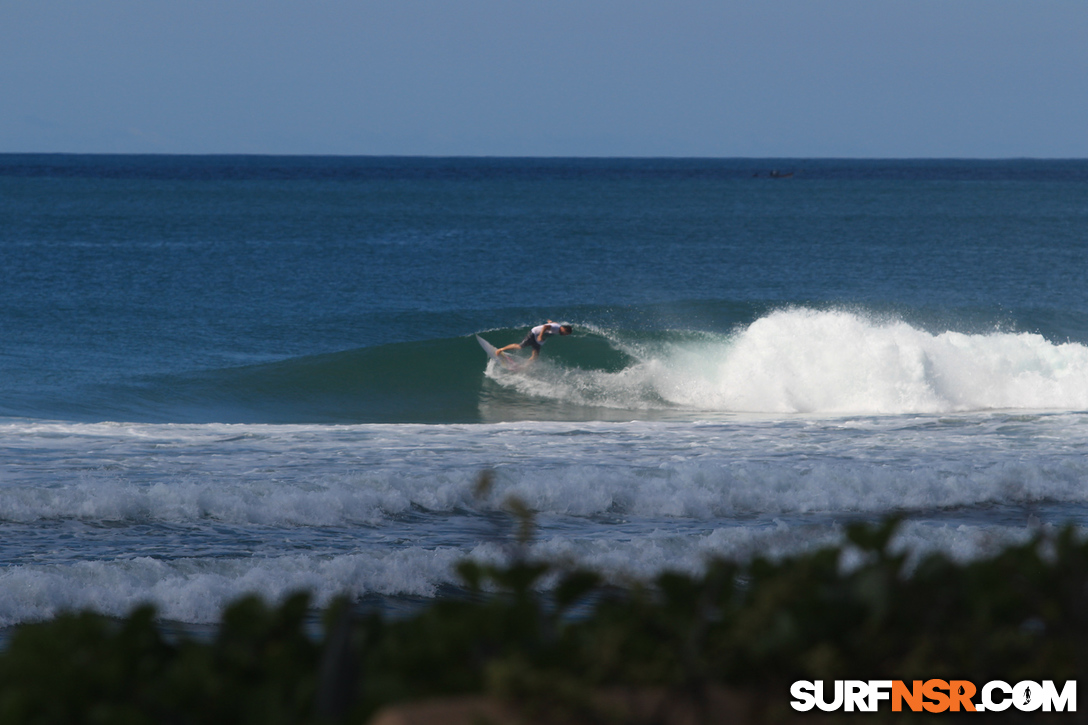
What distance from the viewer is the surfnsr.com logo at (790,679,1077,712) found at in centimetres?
229

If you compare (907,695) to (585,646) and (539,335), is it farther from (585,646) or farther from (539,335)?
(539,335)

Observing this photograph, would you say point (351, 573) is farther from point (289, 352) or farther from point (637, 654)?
point (289, 352)

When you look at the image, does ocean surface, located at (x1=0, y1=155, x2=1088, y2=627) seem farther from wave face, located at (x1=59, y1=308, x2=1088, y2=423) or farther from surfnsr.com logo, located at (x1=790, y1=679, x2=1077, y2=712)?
surfnsr.com logo, located at (x1=790, y1=679, x2=1077, y2=712)

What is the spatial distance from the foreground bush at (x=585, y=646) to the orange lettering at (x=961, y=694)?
26 mm

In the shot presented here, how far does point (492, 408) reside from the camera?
20.7 m

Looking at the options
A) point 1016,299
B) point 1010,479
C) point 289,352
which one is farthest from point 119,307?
point 1016,299

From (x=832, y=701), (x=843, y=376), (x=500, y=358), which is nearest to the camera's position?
(x=832, y=701)

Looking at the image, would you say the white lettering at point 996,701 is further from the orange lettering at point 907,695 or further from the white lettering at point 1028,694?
the orange lettering at point 907,695

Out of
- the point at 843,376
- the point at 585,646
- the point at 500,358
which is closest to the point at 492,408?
the point at 500,358

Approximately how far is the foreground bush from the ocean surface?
177 mm

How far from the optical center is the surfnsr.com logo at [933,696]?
2287 millimetres

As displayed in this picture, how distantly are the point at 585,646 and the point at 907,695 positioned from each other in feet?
2.39

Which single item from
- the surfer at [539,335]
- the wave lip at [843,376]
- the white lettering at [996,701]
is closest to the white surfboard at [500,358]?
the surfer at [539,335]

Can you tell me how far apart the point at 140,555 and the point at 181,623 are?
1605 millimetres
